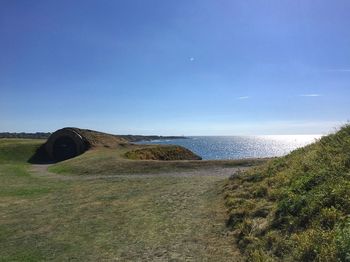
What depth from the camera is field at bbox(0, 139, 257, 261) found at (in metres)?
11.5

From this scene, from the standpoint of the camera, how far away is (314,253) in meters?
8.04

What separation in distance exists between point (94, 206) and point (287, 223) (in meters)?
10.4

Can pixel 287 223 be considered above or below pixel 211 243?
above

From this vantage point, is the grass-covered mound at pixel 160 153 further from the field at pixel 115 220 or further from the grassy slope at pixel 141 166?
the field at pixel 115 220

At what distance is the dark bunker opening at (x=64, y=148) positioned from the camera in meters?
52.8

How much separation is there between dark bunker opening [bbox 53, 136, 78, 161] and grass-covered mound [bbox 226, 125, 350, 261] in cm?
4041

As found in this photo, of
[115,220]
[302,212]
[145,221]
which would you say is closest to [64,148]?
[115,220]

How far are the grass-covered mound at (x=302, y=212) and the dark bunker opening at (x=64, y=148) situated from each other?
40415 millimetres

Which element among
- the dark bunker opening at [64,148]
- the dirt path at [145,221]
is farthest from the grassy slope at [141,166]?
the dark bunker opening at [64,148]

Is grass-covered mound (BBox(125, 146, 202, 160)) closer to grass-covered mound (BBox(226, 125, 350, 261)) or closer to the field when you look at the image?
the field

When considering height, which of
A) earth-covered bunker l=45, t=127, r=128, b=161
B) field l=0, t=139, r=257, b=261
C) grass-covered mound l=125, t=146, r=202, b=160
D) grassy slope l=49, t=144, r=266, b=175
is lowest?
field l=0, t=139, r=257, b=261

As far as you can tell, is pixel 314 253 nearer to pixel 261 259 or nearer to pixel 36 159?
pixel 261 259

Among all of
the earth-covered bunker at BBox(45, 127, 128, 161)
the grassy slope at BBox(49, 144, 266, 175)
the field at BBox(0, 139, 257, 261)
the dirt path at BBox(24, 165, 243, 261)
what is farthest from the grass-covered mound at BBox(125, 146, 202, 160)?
the dirt path at BBox(24, 165, 243, 261)

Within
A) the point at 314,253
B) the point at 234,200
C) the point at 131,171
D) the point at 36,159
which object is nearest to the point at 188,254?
the point at 314,253
